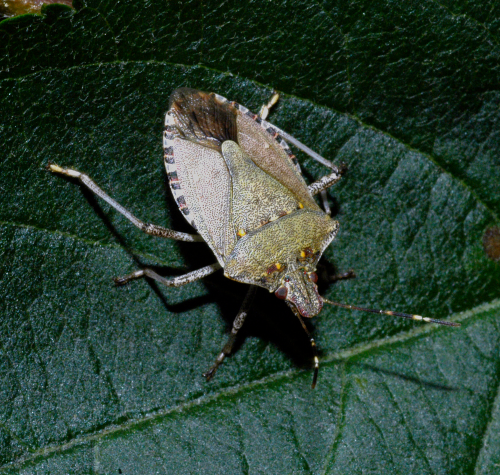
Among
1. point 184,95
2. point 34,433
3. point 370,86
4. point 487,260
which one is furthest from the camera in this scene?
point 487,260

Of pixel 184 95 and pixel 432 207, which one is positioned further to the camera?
pixel 432 207

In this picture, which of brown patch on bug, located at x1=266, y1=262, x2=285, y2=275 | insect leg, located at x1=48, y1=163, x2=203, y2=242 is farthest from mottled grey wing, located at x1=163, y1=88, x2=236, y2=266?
brown patch on bug, located at x1=266, y1=262, x2=285, y2=275

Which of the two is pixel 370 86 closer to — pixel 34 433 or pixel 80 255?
pixel 80 255

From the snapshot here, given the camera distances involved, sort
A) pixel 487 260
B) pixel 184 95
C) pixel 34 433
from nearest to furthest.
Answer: pixel 34 433
pixel 184 95
pixel 487 260

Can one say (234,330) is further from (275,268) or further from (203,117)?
(203,117)

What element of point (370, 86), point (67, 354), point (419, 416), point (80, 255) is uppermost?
point (370, 86)

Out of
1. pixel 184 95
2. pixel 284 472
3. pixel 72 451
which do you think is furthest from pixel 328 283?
pixel 72 451
